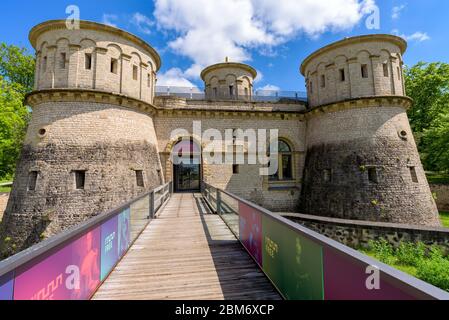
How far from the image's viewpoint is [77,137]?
11805 mm

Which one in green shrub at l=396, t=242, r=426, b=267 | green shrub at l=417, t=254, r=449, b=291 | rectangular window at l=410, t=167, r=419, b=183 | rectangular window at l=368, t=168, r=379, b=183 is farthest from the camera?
rectangular window at l=410, t=167, r=419, b=183

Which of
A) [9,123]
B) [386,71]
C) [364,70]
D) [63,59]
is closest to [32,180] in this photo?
[63,59]

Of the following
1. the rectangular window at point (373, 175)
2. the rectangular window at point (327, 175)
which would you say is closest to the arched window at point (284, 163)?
the rectangular window at point (327, 175)

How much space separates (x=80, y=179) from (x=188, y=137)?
6.91m

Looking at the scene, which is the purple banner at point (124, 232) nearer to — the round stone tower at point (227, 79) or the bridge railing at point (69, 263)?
the bridge railing at point (69, 263)

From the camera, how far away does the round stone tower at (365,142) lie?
44.5 feet

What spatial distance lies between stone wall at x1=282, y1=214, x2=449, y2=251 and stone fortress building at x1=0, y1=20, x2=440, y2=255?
431 cm

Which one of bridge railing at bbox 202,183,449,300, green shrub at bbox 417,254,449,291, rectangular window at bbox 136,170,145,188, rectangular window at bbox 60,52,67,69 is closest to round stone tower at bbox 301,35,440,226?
green shrub at bbox 417,254,449,291

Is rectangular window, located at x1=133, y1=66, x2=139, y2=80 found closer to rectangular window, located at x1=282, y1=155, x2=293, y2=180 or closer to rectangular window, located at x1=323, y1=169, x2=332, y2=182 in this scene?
rectangular window, located at x1=282, y1=155, x2=293, y2=180

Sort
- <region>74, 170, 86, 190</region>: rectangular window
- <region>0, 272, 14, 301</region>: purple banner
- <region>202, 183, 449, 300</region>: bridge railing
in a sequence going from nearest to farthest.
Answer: <region>202, 183, 449, 300</region>: bridge railing → <region>0, 272, 14, 301</region>: purple banner → <region>74, 170, 86, 190</region>: rectangular window

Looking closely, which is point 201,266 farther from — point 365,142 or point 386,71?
point 386,71

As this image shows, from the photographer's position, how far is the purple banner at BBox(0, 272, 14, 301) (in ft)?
5.21

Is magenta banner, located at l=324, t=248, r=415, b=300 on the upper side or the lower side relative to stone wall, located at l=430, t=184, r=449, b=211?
upper

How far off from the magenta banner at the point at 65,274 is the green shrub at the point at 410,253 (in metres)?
10.2
